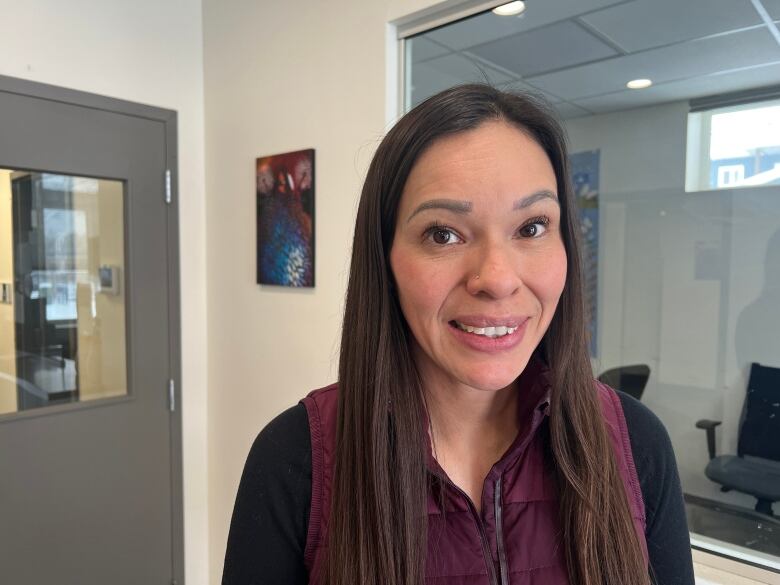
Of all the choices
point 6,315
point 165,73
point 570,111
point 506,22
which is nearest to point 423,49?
point 506,22

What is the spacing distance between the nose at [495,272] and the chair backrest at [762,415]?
1000mm

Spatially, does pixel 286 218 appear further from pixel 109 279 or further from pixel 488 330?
pixel 488 330

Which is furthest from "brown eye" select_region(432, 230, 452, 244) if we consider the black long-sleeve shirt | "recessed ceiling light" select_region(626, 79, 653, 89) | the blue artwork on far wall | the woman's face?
"recessed ceiling light" select_region(626, 79, 653, 89)

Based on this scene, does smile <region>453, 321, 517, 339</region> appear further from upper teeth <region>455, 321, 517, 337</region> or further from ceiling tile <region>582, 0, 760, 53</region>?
ceiling tile <region>582, 0, 760, 53</region>

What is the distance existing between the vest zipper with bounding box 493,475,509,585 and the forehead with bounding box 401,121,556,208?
43cm

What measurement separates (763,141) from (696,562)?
43.5 inches

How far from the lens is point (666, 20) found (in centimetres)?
150

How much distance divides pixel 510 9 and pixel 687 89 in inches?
21.8

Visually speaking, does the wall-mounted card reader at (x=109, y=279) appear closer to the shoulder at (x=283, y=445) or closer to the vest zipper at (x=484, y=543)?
the shoulder at (x=283, y=445)

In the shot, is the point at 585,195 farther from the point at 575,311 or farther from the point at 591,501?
the point at 591,501

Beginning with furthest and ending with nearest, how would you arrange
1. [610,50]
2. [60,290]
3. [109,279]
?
[109,279]
[60,290]
[610,50]

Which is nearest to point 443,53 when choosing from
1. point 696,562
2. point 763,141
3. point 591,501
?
point 763,141

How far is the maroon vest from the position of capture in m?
0.79

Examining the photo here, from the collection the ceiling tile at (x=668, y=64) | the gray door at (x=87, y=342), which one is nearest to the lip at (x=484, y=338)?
the ceiling tile at (x=668, y=64)
